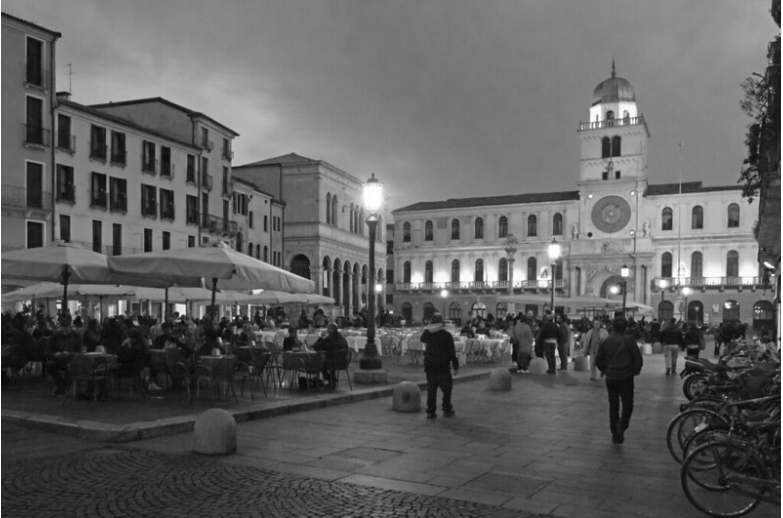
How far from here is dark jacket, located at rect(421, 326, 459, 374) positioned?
11.4m

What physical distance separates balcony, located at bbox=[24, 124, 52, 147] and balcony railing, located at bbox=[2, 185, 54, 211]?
2201 millimetres

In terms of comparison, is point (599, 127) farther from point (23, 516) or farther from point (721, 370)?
point (23, 516)

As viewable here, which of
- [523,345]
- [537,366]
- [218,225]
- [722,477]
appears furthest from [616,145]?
[722,477]

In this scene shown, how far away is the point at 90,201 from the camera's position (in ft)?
Answer: 120

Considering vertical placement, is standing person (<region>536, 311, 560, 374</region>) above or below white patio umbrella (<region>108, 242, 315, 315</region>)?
below

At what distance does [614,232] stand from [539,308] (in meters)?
11.0

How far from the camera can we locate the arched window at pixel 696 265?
2841 inches

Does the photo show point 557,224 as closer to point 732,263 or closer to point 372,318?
point 732,263

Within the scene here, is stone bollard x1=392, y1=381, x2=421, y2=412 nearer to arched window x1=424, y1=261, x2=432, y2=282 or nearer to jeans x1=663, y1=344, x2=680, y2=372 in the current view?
jeans x1=663, y1=344, x2=680, y2=372

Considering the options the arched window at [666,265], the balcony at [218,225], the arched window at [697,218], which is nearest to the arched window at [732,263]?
the arched window at [697,218]

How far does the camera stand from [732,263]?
70.8 meters

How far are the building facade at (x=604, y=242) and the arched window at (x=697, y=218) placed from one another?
10cm

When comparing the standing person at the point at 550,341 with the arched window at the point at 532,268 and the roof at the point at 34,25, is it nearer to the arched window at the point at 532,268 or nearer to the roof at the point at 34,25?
the roof at the point at 34,25

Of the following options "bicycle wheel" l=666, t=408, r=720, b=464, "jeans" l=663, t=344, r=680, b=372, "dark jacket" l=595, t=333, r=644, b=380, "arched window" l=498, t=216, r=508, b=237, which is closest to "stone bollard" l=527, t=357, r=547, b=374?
"jeans" l=663, t=344, r=680, b=372
